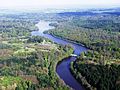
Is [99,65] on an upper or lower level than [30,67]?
upper

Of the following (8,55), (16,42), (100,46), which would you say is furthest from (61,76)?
(16,42)

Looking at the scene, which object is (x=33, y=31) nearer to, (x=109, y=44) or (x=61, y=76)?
(x=109, y=44)

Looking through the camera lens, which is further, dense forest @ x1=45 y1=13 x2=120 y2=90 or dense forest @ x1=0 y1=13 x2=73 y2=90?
dense forest @ x1=0 y1=13 x2=73 y2=90

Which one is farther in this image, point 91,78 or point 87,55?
point 87,55

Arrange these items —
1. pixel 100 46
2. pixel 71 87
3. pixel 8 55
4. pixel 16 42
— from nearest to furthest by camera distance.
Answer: pixel 71 87, pixel 8 55, pixel 100 46, pixel 16 42

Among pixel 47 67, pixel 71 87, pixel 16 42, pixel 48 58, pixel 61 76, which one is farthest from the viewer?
pixel 16 42

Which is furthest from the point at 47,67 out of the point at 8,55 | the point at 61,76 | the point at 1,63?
the point at 8,55

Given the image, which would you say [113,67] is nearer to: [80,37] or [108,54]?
[108,54]

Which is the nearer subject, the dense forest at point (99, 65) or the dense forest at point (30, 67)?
the dense forest at point (99, 65)

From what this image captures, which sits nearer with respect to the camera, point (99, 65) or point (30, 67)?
point (99, 65)
